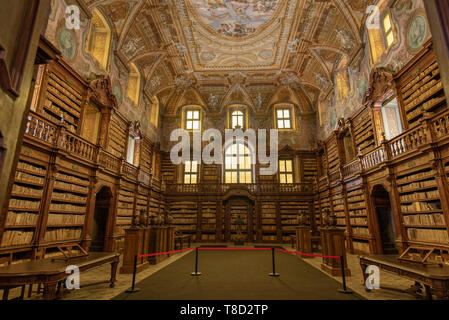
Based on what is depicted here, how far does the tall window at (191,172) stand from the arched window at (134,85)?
18.1 feet

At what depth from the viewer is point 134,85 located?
44.1 ft

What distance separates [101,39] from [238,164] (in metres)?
10.7

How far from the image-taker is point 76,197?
7602 mm

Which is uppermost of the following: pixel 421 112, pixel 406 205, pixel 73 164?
pixel 421 112

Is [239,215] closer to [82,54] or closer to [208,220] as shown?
[208,220]

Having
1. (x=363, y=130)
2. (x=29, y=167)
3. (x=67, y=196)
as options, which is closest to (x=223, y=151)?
(x=363, y=130)

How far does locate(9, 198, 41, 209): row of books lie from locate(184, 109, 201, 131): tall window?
489 inches

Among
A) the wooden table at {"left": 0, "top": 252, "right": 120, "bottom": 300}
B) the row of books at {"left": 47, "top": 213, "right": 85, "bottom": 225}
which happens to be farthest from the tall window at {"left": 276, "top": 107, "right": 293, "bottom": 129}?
the wooden table at {"left": 0, "top": 252, "right": 120, "bottom": 300}

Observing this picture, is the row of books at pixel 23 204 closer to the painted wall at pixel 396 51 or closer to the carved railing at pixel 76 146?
the carved railing at pixel 76 146

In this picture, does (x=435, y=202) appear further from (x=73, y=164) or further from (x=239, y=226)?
(x=73, y=164)
